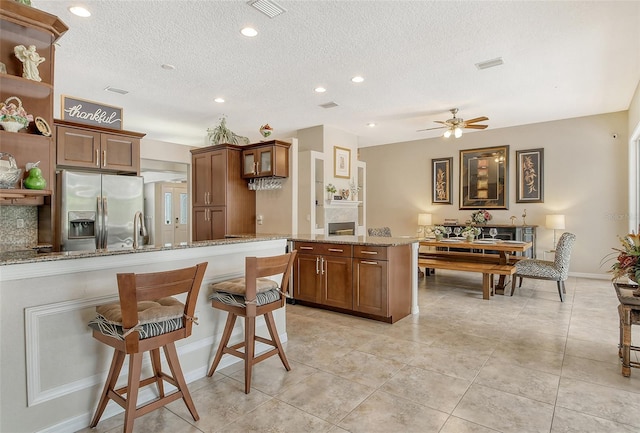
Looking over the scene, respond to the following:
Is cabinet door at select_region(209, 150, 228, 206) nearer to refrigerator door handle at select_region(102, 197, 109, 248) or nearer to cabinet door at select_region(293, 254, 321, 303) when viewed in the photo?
refrigerator door handle at select_region(102, 197, 109, 248)

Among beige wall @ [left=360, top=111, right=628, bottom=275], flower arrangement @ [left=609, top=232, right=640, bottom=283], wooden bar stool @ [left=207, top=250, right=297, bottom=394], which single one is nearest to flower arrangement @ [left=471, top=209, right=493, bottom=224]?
beige wall @ [left=360, top=111, right=628, bottom=275]

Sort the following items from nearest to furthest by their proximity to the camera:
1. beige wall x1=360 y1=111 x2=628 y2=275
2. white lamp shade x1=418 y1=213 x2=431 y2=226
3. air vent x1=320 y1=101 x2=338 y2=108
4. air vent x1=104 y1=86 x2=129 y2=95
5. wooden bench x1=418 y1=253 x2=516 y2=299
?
1. air vent x1=104 y1=86 x2=129 y2=95
2. wooden bench x1=418 y1=253 x2=516 y2=299
3. air vent x1=320 y1=101 x2=338 y2=108
4. beige wall x1=360 y1=111 x2=628 y2=275
5. white lamp shade x1=418 y1=213 x2=431 y2=226

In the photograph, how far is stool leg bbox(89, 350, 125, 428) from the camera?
199cm

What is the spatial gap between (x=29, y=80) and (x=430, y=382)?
323 cm

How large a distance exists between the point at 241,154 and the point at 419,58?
341 cm

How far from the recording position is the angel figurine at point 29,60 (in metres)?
2.06

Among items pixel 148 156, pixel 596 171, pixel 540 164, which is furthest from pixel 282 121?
pixel 596 171

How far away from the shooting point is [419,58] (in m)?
3.81

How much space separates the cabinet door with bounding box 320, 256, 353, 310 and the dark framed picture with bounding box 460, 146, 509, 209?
463 centimetres

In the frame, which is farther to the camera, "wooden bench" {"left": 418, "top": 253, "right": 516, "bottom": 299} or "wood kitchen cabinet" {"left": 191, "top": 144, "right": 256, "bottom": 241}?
"wood kitchen cabinet" {"left": 191, "top": 144, "right": 256, "bottom": 241}

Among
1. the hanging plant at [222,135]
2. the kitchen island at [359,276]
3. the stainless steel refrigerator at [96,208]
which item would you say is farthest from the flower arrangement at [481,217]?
the stainless steel refrigerator at [96,208]

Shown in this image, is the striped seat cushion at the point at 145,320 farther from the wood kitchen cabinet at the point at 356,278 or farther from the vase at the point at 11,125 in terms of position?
the wood kitchen cabinet at the point at 356,278

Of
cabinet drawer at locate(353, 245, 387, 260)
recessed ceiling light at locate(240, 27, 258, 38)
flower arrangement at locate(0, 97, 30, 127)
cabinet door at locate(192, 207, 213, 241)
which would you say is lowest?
cabinet drawer at locate(353, 245, 387, 260)

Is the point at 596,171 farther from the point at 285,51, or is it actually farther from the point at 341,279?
the point at 285,51
